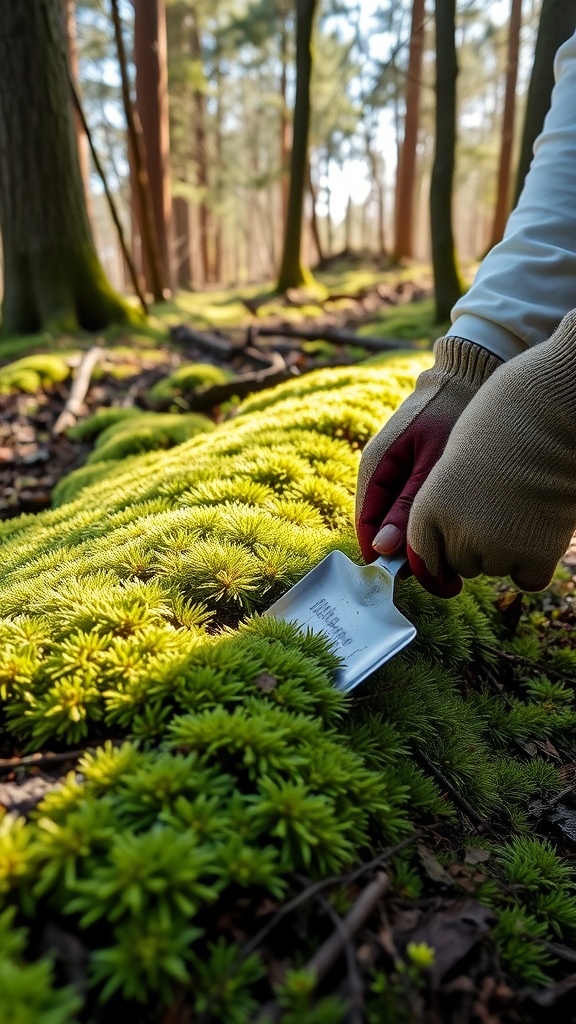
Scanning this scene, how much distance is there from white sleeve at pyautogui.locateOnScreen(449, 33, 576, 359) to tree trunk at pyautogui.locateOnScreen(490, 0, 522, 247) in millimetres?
13989

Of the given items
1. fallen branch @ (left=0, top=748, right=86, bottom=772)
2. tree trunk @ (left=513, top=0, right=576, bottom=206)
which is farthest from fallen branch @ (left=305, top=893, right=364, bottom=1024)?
tree trunk @ (left=513, top=0, right=576, bottom=206)

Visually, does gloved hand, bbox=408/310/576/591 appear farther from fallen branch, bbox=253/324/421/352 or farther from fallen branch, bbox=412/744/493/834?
fallen branch, bbox=253/324/421/352

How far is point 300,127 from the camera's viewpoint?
11508 mm

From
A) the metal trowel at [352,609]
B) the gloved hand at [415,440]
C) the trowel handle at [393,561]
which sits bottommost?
the metal trowel at [352,609]

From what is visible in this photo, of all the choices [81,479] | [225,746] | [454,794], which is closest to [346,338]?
[81,479]

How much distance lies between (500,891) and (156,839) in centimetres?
92

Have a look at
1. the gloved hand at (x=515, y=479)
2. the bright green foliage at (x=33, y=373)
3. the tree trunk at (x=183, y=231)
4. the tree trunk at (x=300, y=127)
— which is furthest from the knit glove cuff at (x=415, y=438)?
the tree trunk at (x=183, y=231)

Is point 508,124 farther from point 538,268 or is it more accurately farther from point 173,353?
point 538,268

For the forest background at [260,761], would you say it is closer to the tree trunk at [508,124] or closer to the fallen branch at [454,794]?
the fallen branch at [454,794]

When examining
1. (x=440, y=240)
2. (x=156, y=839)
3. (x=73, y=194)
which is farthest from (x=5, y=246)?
(x=156, y=839)

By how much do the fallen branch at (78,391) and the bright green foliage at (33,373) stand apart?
230 mm

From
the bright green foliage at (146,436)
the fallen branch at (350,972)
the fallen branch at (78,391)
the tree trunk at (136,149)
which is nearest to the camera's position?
the fallen branch at (350,972)

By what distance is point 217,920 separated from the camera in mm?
1149

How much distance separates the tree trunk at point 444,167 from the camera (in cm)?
744
